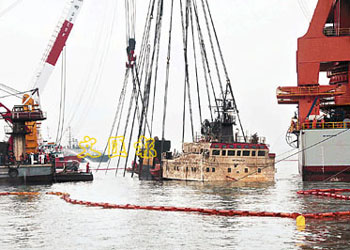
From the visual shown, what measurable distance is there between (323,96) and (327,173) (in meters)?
11.0

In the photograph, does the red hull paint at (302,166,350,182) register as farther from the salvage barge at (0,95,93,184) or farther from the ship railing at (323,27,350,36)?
the salvage barge at (0,95,93,184)

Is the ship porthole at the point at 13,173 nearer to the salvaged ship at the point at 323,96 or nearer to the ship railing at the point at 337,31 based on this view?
the salvaged ship at the point at 323,96

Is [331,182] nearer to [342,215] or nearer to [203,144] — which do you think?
[203,144]

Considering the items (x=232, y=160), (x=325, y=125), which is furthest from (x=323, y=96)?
(x=232, y=160)

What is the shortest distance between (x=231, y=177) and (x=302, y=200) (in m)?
25.3

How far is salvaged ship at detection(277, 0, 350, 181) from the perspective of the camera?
64.8 metres

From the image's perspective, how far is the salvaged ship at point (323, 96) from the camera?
64750 millimetres

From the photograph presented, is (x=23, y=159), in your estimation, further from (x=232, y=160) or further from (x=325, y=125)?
(x=325, y=125)

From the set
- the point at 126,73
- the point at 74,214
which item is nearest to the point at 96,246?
the point at 74,214

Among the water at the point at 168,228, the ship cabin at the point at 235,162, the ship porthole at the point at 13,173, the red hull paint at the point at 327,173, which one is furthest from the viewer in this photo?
the ship porthole at the point at 13,173

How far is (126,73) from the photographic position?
110188 mm

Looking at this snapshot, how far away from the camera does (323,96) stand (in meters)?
71.5

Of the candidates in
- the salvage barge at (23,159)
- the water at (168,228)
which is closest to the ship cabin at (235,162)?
the salvage barge at (23,159)

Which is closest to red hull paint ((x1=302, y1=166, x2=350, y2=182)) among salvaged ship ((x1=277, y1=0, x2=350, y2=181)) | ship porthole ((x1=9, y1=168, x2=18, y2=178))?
salvaged ship ((x1=277, y1=0, x2=350, y2=181))
